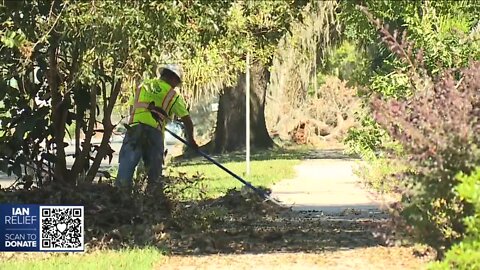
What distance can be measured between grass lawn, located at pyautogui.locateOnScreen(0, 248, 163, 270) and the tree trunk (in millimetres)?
21617

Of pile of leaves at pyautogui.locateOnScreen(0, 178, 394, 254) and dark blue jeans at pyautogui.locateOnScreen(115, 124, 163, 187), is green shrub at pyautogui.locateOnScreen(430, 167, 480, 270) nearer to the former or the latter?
pile of leaves at pyautogui.locateOnScreen(0, 178, 394, 254)

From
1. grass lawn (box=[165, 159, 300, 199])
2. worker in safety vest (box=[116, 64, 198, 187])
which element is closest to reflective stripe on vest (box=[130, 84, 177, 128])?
worker in safety vest (box=[116, 64, 198, 187])

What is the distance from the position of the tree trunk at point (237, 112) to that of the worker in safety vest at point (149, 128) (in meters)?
19.0

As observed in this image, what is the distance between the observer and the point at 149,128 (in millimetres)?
10938

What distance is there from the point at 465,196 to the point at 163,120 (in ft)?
19.3

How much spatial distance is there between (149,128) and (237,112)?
20138 millimetres

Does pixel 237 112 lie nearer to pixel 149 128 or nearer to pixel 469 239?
pixel 149 128

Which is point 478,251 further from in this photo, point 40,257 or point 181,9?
point 40,257

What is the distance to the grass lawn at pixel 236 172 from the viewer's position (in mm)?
14539

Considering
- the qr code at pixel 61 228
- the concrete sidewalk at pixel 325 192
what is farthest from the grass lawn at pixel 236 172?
the qr code at pixel 61 228

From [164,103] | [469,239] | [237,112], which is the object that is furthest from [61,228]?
[237,112]

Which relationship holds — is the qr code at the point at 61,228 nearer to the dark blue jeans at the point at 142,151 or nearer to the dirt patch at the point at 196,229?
the dirt patch at the point at 196,229

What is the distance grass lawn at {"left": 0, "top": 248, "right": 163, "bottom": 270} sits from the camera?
25.7 feet

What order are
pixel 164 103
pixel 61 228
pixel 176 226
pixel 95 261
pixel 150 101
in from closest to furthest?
pixel 95 261
pixel 61 228
pixel 176 226
pixel 150 101
pixel 164 103
